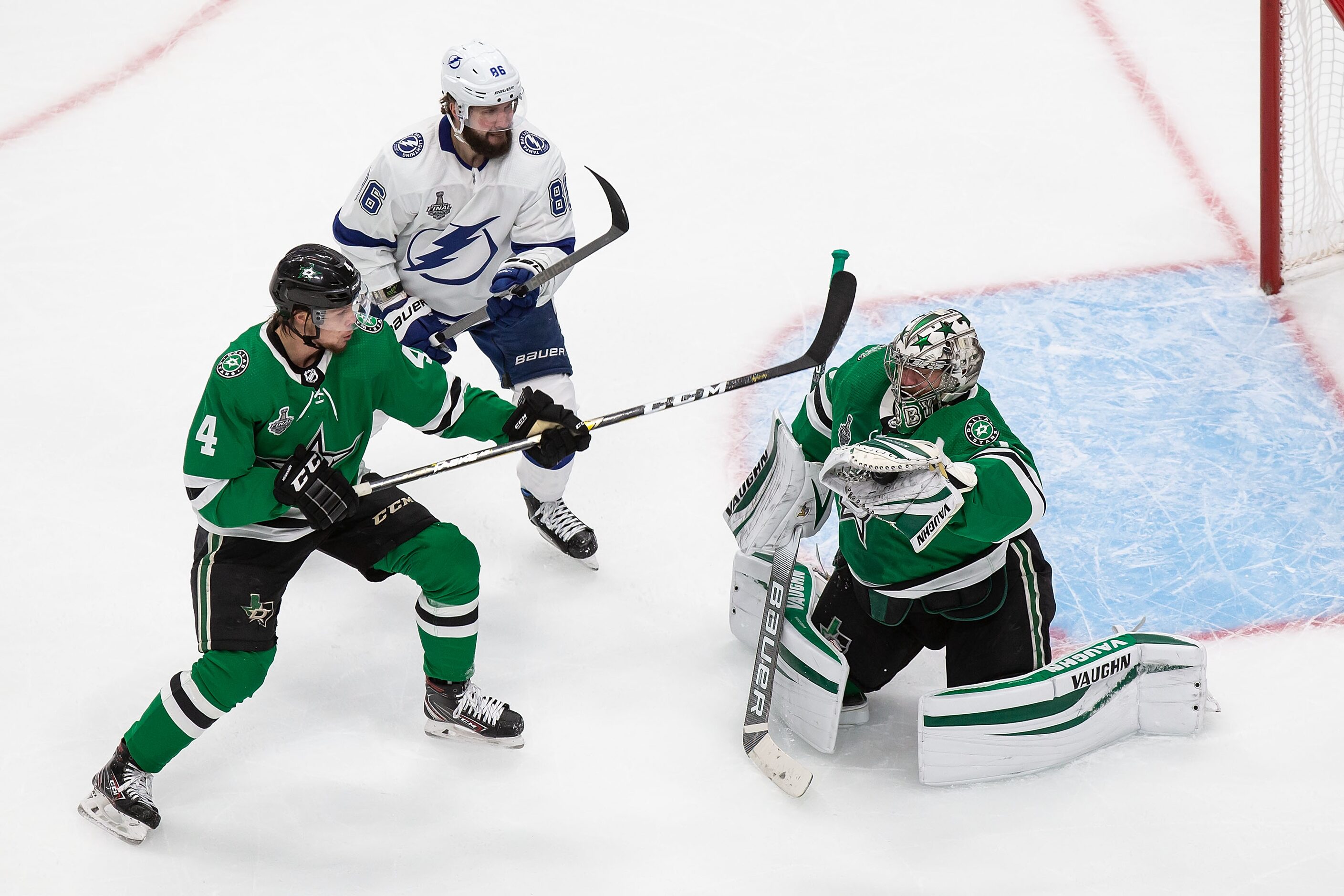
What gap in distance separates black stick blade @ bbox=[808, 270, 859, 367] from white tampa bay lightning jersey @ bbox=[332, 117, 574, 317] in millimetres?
671

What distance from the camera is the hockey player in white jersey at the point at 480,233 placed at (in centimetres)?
331

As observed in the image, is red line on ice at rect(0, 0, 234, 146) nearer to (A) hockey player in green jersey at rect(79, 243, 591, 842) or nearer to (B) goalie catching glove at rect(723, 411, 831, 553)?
(A) hockey player in green jersey at rect(79, 243, 591, 842)

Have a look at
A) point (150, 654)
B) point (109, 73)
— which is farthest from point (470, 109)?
point (109, 73)

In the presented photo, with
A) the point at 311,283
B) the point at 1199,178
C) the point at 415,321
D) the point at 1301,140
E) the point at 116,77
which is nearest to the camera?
the point at 311,283

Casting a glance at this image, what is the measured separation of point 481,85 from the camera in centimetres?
318

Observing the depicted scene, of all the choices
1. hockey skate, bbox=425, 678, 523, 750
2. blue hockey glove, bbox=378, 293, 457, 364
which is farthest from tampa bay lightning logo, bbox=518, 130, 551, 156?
hockey skate, bbox=425, 678, 523, 750

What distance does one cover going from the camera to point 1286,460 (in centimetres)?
386

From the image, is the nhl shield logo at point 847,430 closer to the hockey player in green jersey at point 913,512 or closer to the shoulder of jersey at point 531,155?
the hockey player in green jersey at point 913,512

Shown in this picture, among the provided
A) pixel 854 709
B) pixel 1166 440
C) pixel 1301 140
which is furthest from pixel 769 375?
pixel 1301 140

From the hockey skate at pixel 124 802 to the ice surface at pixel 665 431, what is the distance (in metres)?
0.05

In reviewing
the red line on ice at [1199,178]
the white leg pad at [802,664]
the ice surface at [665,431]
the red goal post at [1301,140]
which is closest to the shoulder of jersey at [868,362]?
the white leg pad at [802,664]

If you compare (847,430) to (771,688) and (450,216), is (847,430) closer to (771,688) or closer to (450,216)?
(771,688)

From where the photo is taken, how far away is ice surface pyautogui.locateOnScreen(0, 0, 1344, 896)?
9.53 ft

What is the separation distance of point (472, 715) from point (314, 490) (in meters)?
0.69
